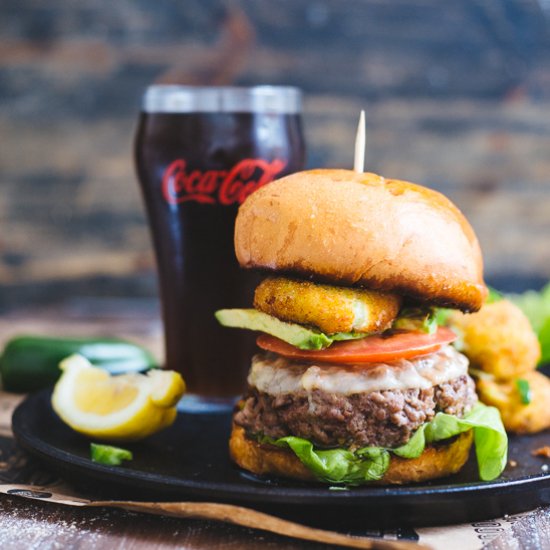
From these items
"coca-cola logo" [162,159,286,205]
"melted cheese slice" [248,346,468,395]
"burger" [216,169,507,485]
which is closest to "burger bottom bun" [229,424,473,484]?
"burger" [216,169,507,485]

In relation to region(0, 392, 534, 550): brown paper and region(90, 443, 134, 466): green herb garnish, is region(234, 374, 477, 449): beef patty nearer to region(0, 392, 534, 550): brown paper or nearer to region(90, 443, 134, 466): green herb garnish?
region(0, 392, 534, 550): brown paper

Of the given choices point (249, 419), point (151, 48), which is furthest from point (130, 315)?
point (249, 419)

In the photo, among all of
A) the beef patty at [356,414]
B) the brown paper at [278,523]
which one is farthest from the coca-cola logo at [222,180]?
the brown paper at [278,523]

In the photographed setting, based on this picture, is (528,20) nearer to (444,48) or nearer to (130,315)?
(444,48)

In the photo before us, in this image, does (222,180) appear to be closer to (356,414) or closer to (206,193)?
(206,193)

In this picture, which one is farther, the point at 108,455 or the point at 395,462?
the point at 108,455

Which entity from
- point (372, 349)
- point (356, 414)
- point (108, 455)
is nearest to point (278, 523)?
point (356, 414)
